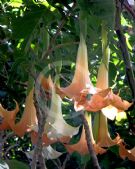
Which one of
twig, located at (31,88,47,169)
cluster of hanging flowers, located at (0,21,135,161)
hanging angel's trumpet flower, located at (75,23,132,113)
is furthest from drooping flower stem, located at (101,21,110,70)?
twig, located at (31,88,47,169)

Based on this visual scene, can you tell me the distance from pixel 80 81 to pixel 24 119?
21cm

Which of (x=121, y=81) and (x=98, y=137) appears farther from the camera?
(x=121, y=81)

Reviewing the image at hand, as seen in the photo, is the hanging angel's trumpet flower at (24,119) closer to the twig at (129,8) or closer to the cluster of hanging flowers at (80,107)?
the cluster of hanging flowers at (80,107)

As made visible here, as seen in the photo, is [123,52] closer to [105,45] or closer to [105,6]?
[105,45]

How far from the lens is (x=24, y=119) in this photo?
120 cm

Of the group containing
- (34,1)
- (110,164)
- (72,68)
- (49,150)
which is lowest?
(110,164)

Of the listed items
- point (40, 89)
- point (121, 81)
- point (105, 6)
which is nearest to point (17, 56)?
point (40, 89)

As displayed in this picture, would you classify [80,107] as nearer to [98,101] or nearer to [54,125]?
[98,101]

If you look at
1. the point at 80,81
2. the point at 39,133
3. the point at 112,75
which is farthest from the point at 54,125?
the point at 112,75

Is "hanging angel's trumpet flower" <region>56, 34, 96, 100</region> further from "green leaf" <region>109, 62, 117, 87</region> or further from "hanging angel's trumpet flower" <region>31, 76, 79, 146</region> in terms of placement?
"green leaf" <region>109, 62, 117, 87</region>

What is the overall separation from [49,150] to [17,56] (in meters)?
0.32

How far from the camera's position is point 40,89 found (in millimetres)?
1286

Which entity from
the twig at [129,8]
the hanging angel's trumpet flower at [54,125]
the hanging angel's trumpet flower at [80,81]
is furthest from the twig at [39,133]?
the twig at [129,8]

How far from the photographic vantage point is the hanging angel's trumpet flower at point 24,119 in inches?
46.6
